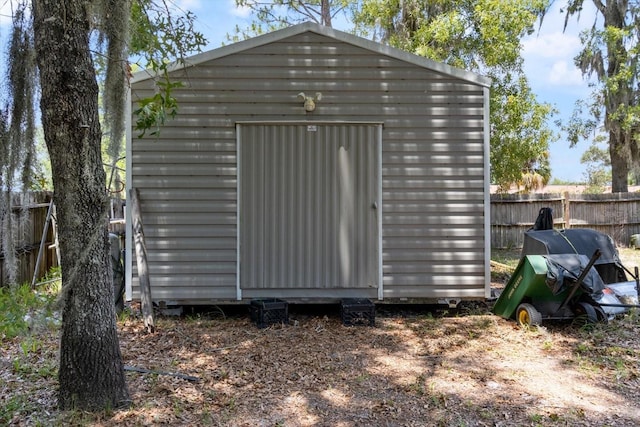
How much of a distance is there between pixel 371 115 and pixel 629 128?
33.3 feet

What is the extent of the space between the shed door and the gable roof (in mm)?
806

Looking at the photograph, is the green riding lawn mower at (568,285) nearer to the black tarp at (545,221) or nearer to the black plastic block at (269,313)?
the black tarp at (545,221)

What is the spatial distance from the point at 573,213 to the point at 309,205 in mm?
8760

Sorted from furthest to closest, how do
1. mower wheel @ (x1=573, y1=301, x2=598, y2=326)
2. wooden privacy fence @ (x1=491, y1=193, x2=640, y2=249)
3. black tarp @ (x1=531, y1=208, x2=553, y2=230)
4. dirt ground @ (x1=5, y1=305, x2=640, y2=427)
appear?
wooden privacy fence @ (x1=491, y1=193, x2=640, y2=249), black tarp @ (x1=531, y1=208, x2=553, y2=230), mower wheel @ (x1=573, y1=301, x2=598, y2=326), dirt ground @ (x1=5, y1=305, x2=640, y2=427)

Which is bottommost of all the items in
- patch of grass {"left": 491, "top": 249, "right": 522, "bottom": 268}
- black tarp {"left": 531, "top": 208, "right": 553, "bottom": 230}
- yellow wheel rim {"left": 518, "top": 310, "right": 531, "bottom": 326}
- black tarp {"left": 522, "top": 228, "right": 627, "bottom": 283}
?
patch of grass {"left": 491, "top": 249, "right": 522, "bottom": 268}

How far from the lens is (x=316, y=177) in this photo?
528cm

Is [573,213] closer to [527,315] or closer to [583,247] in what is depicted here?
[583,247]

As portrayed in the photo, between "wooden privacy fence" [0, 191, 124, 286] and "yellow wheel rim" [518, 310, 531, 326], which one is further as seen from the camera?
"wooden privacy fence" [0, 191, 124, 286]

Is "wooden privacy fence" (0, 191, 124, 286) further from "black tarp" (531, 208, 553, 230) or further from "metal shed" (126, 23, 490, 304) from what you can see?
"black tarp" (531, 208, 553, 230)

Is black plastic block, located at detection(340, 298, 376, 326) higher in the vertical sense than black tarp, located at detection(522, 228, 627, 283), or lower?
lower

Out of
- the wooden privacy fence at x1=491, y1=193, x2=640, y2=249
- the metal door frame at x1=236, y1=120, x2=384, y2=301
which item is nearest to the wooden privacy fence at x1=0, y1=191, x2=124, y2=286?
the metal door frame at x1=236, y1=120, x2=384, y2=301

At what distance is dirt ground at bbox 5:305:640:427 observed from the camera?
2.93 metres

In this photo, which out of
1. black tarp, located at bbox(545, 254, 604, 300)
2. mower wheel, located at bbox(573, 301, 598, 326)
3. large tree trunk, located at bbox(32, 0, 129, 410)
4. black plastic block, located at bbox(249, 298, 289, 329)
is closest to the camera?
large tree trunk, located at bbox(32, 0, 129, 410)

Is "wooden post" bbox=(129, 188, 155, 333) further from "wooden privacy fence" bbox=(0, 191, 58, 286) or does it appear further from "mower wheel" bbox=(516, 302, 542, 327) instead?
"mower wheel" bbox=(516, 302, 542, 327)
